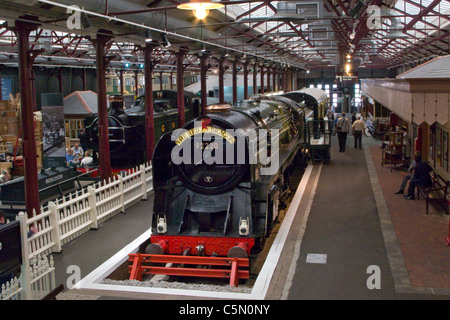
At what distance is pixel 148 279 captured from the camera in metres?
8.75

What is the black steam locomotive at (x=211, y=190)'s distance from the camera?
28.4ft

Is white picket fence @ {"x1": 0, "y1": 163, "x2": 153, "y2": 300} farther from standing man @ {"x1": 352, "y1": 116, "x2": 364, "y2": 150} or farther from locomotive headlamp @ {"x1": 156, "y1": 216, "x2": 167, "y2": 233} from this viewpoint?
standing man @ {"x1": 352, "y1": 116, "x2": 364, "y2": 150}

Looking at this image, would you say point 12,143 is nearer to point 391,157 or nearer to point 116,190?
point 116,190

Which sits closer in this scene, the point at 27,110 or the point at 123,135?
the point at 27,110

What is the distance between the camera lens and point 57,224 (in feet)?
30.9

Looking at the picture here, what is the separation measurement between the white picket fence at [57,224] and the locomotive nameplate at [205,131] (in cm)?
259

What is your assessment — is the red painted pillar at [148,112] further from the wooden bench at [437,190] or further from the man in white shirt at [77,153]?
the wooden bench at [437,190]

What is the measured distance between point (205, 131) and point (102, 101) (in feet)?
16.3

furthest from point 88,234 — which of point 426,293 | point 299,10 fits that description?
point 299,10

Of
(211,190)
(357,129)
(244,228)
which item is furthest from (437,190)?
(357,129)

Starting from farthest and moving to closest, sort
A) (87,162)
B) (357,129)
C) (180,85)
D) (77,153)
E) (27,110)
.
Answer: (357,129) < (180,85) < (77,153) < (87,162) < (27,110)

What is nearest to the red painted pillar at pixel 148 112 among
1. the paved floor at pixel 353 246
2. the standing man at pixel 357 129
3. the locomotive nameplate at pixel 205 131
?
the paved floor at pixel 353 246

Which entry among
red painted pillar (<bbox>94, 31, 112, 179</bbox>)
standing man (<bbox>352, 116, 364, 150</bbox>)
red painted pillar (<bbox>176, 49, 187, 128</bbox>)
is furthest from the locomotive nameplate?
standing man (<bbox>352, 116, 364, 150</bbox>)

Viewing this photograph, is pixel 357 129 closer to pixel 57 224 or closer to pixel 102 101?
pixel 102 101
